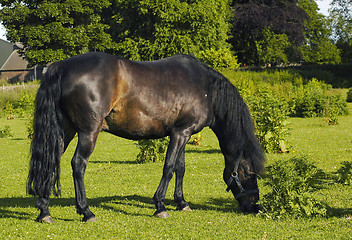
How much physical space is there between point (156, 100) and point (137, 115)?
38cm

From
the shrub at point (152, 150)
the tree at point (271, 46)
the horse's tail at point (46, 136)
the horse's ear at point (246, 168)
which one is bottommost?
the shrub at point (152, 150)

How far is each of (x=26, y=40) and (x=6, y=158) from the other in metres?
37.5

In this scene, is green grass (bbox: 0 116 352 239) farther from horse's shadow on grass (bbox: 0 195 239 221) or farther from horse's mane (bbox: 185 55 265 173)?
horse's mane (bbox: 185 55 265 173)

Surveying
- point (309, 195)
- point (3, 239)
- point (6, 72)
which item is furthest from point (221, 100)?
point (6, 72)

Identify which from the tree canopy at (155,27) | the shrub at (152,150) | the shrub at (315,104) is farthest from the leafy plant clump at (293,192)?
the tree canopy at (155,27)

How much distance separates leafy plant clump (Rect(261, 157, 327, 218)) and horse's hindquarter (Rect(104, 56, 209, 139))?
1468 millimetres

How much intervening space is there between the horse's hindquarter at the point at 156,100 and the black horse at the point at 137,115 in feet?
0.05

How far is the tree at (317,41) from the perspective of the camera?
68.2m

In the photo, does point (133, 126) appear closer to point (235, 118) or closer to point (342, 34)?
point (235, 118)

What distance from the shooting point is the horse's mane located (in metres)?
7.72

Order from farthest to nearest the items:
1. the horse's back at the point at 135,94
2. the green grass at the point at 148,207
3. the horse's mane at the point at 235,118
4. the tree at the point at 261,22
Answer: the tree at the point at 261,22, the horse's mane at the point at 235,118, the horse's back at the point at 135,94, the green grass at the point at 148,207

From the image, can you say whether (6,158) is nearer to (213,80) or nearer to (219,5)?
(213,80)

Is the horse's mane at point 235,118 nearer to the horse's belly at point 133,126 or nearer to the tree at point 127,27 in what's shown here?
the horse's belly at point 133,126

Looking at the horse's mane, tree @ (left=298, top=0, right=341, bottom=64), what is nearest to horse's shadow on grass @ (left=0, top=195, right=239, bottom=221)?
the horse's mane
